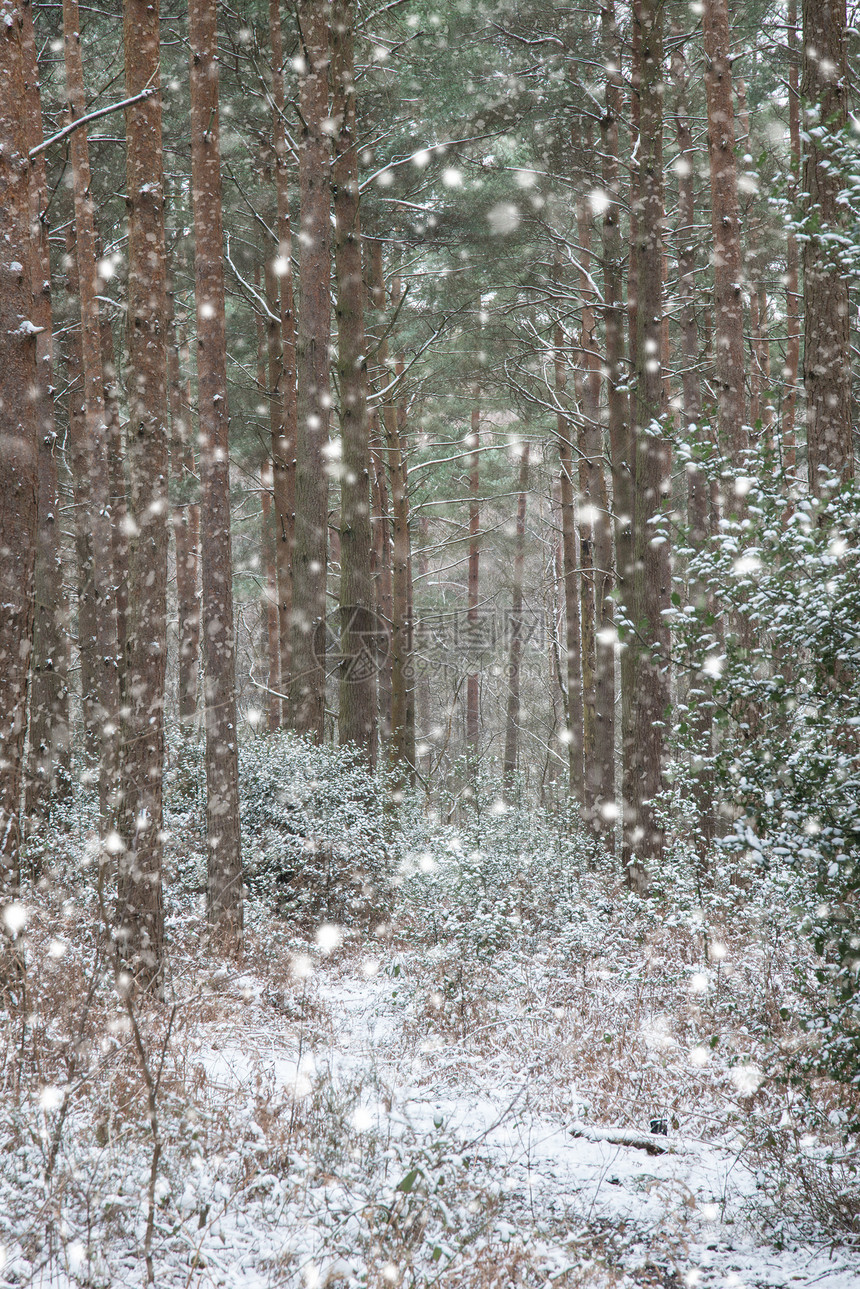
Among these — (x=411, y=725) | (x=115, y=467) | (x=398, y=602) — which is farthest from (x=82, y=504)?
(x=411, y=725)

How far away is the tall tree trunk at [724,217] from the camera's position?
8.72 meters

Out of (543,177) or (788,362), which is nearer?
(543,177)

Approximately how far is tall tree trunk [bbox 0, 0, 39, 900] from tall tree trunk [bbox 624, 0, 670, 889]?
6.46 meters

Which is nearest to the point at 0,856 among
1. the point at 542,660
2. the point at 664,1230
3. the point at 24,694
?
the point at 24,694

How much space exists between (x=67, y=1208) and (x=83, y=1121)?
709mm

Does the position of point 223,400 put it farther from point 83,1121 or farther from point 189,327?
point 189,327

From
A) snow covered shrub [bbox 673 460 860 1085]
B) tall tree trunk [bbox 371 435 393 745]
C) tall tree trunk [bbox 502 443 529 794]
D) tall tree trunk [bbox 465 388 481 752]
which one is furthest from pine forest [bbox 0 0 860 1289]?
tall tree trunk [bbox 502 443 529 794]

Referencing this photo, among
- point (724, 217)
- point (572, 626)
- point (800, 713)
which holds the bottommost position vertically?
point (800, 713)

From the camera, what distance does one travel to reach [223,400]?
775 cm

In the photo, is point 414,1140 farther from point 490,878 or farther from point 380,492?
point 380,492

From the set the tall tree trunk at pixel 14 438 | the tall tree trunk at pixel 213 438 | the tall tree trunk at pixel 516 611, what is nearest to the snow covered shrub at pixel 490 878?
the tall tree trunk at pixel 213 438

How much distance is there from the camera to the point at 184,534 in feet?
52.4

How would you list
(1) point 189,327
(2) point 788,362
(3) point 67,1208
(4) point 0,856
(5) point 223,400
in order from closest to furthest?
(3) point 67,1208 < (4) point 0,856 < (5) point 223,400 < (2) point 788,362 < (1) point 189,327

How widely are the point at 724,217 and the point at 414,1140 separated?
327 inches
